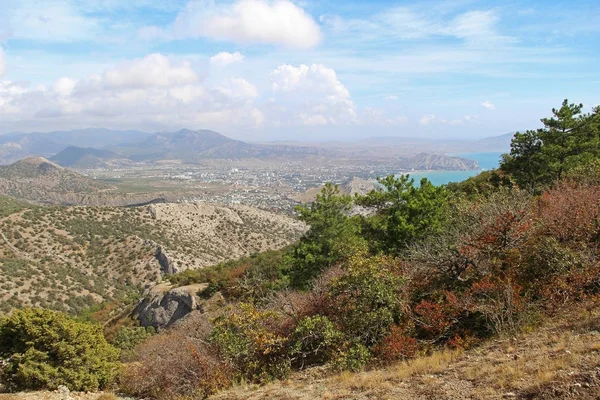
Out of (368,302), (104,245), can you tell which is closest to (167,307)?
(368,302)

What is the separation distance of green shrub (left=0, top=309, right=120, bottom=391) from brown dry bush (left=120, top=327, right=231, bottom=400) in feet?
3.35

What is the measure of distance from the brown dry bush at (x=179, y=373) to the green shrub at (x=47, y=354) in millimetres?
1020

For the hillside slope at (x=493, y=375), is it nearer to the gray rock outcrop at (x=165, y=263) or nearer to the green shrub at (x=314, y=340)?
the green shrub at (x=314, y=340)

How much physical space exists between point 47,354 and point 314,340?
759 centimetres

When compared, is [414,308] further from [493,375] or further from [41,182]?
[41,182]

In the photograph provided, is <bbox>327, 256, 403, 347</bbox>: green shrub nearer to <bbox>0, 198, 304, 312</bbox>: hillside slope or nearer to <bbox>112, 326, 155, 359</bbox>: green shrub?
<bbox>112, 326, 155, 359</bbox>: green shrub

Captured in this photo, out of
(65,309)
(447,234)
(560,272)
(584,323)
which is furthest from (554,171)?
(65,309)

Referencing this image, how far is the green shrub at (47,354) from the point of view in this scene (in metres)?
10.4

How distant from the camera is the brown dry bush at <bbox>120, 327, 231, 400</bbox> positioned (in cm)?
1003

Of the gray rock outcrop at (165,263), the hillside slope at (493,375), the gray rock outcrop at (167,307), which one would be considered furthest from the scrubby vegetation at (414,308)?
the gray rock outcrop at (165,263)

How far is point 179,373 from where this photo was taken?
35.4ft

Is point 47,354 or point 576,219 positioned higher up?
point 576,219

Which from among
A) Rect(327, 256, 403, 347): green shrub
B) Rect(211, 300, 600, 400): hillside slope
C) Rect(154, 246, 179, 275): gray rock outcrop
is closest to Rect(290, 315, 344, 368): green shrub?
Rect(327, 256, 403, 347): green shrub

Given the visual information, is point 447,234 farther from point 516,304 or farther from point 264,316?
point 264,316
